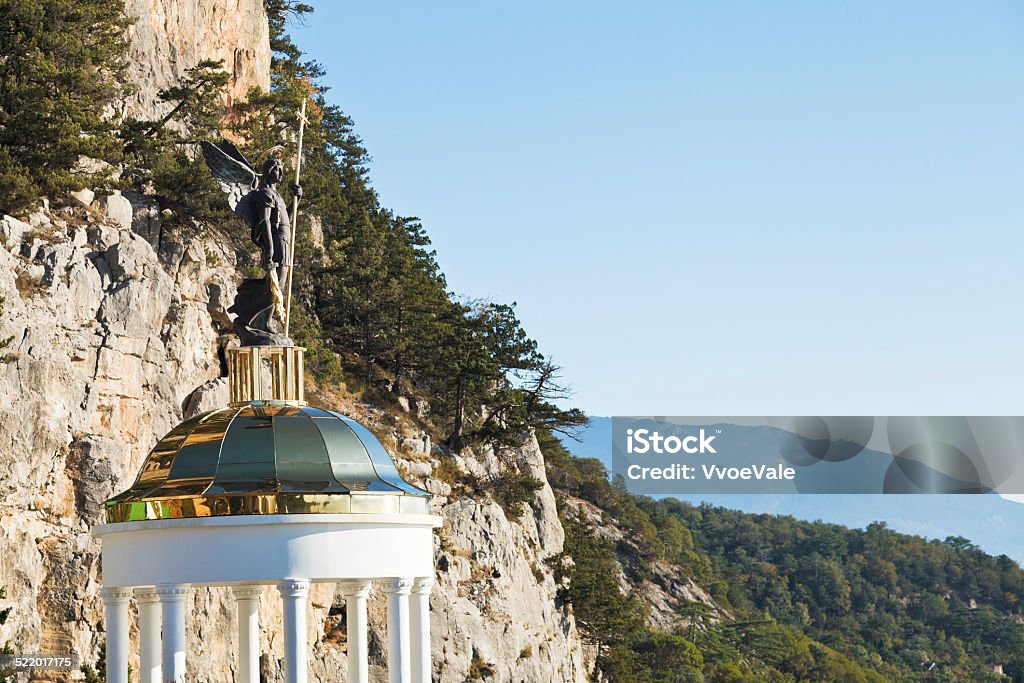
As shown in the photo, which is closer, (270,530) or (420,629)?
(270,530)

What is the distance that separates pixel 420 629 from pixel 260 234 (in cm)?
632

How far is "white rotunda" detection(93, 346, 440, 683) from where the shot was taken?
17.8 meters

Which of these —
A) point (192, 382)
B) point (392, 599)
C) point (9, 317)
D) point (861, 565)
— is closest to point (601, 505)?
point (861, 565)

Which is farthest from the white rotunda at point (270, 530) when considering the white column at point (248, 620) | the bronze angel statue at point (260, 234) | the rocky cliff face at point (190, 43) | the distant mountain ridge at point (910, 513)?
the distant mountain ridge at point (910, 513)

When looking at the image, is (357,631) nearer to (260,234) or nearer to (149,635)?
(149,635)

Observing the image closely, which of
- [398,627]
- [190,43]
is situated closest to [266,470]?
[398,627]

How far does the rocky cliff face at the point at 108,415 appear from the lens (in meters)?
35.9

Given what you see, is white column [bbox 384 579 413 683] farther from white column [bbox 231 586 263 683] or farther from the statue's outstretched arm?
the statue's outstretched arm

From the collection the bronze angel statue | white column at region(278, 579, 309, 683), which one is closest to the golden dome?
Answer: white column at region(278, 579, 309, 683)

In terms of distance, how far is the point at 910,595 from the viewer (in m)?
126

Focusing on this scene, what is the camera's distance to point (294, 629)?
1786 centimetres

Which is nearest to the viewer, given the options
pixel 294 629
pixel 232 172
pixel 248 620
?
pixel 294 629

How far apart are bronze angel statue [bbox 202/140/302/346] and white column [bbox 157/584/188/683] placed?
151 inches

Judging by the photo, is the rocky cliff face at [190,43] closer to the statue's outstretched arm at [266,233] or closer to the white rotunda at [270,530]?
the statue's outstretched arm at [266,233]
